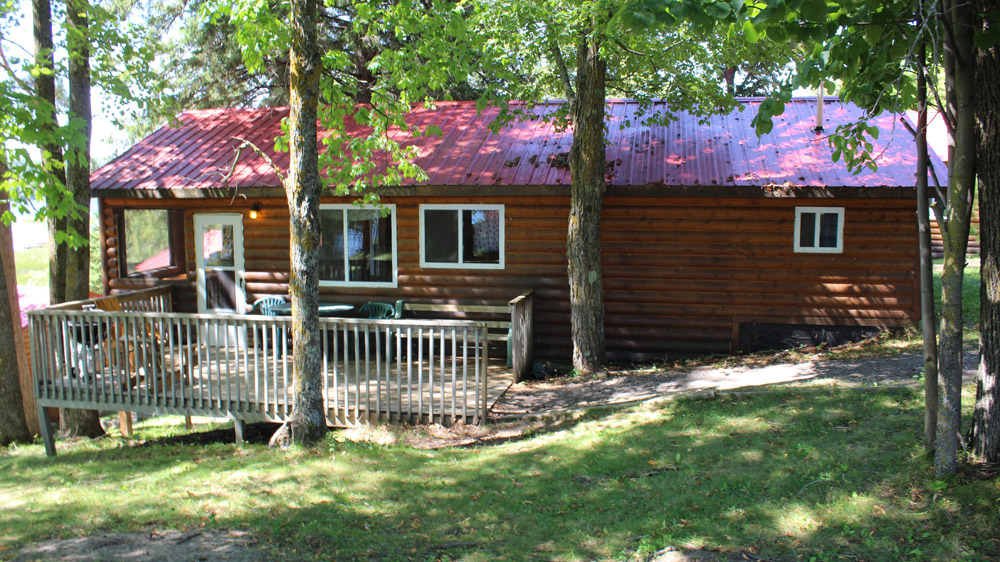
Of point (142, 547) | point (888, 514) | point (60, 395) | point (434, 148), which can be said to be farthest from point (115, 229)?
point (888, 514)

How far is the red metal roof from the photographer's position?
33.6ft

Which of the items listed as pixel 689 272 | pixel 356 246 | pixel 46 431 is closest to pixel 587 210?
pixel 689 272

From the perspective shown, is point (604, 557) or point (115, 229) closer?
point (604, 557)

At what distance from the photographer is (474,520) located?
4.84m

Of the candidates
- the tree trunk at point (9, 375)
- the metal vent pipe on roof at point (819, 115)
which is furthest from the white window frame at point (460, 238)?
the tree trunk at point (9, 375)

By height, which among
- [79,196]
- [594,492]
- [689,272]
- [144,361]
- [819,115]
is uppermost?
[819,115]

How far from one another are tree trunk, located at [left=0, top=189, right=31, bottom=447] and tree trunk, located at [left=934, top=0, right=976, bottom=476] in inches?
412

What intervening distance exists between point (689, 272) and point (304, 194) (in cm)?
633

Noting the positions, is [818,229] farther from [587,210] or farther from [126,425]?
[126,425]

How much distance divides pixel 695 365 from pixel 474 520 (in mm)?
5976

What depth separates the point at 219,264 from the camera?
12.0 m

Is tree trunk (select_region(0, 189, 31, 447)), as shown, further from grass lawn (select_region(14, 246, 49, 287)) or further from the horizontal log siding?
grass lawn (select_region(14, 246, 49, 287))

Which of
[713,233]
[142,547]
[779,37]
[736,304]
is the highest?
[779,37]

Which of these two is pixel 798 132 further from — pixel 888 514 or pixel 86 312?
pixel 86 312
